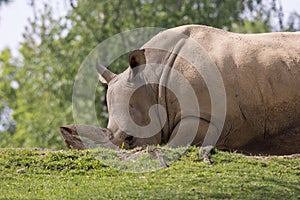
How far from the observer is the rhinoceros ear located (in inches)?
589

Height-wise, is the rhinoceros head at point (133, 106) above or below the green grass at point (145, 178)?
above

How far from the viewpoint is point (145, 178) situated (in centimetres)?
1251

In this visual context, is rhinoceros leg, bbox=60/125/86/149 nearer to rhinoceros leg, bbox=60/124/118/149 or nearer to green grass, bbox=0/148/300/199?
rhinoceros leg, bbox=60/124/118/149

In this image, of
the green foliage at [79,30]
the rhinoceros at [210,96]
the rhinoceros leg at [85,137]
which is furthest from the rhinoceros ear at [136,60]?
the green foliage at [79,30]

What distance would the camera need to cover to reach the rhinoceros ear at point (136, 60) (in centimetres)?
1496

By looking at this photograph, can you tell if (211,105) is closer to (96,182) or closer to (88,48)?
(96,182)

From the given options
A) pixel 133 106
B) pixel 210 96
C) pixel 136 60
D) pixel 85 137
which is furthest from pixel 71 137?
pixel 210 96

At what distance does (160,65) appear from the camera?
50.0 feet

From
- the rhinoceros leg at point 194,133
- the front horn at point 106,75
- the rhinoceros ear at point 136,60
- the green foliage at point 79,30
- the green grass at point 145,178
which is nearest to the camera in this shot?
the green grass at point 145,178

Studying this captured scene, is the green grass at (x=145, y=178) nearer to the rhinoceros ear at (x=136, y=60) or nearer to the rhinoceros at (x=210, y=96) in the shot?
the rhinoceros at (x=210, y=96)

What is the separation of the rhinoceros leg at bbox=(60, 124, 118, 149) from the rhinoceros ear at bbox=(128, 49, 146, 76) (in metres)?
1.20

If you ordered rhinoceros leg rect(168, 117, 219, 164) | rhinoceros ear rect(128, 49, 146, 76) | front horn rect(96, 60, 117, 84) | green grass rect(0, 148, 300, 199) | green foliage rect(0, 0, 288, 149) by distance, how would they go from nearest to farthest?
green grass rect(0, 148, 300, 199), rhinoceros leg rect(168, 117, 219, 164), rhinoceros ear rect(128, 49, 146, 76), front horn rect(96, 60, 117, 84), green foliage rect(0, 0, 288, 149)

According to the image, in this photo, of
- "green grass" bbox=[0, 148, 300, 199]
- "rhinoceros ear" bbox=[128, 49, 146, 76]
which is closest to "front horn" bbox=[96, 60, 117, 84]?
"rhinoceros ear" bbox=[128, 49, 146, 76]

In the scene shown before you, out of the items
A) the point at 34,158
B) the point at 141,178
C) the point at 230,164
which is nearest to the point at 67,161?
the point at 34,158
